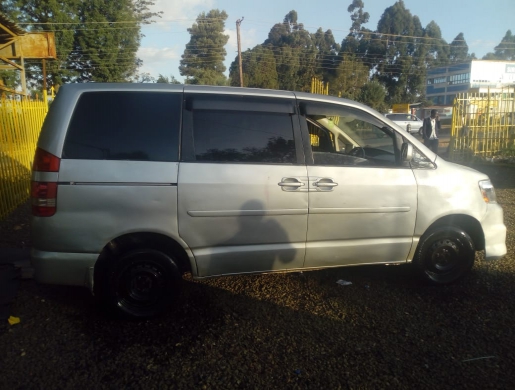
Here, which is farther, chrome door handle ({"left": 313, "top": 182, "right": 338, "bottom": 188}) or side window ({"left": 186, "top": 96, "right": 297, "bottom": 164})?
chrome door handle ({"left": 313, "top": 182, "right": 338, "bottom": 188})

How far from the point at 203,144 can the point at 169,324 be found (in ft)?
5.06

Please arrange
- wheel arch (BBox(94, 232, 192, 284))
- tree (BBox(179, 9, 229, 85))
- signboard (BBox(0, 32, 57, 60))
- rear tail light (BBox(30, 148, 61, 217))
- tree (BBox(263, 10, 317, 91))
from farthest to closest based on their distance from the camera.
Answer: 1. tree (BBox(179, 9, 229, 85))
2. tree (BBox(263, 10, 317, 91))
3. signboard (BBox(0, 32, 57, 60))
4. wheel arch (BBox(94, 232, 192, 284))
5. rear tail light (BBox(30, 148, 61, 217))

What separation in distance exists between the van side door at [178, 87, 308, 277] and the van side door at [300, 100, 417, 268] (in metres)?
0.15

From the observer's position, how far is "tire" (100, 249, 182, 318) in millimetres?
3381

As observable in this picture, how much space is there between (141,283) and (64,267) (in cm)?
62

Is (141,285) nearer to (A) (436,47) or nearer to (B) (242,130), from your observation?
(B) (242,130)

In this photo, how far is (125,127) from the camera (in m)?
3.35

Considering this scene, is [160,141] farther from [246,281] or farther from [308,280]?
[308,280]

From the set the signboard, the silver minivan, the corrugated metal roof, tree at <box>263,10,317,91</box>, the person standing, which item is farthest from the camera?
tree at <box>263,10,317,91</box>

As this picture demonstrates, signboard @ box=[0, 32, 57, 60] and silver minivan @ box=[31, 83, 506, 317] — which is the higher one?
signboard @ box=[0, 32, 57, 60]

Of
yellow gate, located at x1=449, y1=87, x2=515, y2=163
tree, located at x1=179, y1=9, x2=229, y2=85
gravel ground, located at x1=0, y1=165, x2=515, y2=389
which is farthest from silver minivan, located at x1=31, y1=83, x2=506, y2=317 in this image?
tree, located at x1=179, y1=9, x2=229, y2=85

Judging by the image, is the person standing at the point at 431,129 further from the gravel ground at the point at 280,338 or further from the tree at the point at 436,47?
the tree at the point at 436,47

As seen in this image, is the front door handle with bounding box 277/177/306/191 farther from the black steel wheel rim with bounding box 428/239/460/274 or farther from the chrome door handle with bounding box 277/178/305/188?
the black steel wheel rim with bounding box 428/239/460/274

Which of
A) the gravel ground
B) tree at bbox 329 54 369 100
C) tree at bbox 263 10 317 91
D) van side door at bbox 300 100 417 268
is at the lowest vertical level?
the gravel ground
